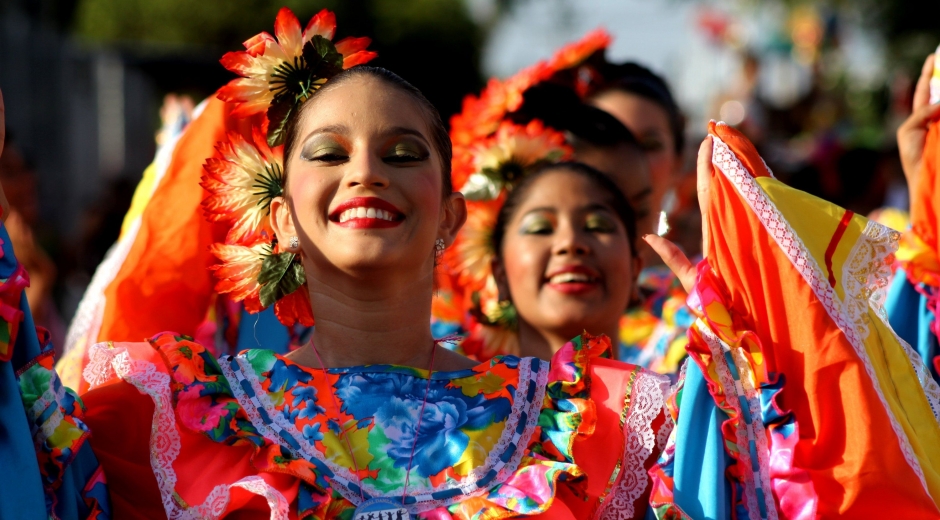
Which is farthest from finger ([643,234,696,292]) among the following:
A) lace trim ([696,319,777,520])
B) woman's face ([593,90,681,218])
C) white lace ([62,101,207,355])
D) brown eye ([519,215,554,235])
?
woman's face ([593,90,681,218])

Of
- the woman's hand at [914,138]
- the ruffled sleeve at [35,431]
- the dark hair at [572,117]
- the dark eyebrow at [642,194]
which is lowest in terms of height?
the ruffled sleeve at [35,431]

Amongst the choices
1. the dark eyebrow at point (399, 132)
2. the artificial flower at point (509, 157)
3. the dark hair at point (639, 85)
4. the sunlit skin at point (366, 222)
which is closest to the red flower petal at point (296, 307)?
the sunlit skin at point (366, 222)

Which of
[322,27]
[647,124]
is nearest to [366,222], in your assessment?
[322,27]

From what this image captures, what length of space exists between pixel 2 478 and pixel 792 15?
46.6 feet

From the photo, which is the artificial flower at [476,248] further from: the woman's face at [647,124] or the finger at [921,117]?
the finger at [921,117]

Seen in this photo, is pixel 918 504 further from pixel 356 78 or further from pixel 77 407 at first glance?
pixel 77 407

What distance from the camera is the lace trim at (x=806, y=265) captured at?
7.58 ft

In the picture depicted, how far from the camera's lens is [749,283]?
93.9 inches

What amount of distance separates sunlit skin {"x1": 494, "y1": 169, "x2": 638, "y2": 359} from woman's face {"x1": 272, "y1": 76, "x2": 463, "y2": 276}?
0.82 metres

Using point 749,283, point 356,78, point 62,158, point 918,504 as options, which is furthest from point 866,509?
point 62,158

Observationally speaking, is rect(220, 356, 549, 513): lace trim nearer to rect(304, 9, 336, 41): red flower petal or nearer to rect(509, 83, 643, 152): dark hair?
rect(304, 9, 336, 41): red flower petal

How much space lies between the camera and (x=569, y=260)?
132 inches

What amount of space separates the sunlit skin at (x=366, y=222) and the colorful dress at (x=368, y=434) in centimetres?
11

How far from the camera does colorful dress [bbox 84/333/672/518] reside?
2320 mm
